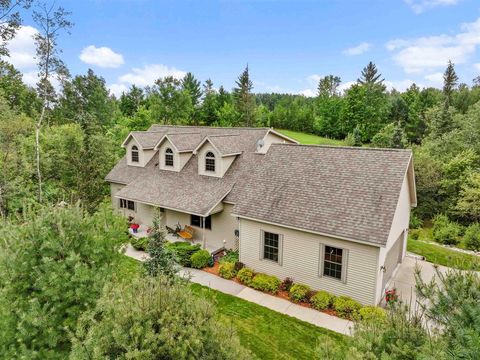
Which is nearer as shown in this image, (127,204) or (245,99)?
(127,204)

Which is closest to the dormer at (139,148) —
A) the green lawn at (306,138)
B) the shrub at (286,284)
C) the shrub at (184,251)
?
the shrub at (184,251)

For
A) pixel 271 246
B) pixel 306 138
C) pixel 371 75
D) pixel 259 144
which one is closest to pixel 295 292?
pixel 271 246

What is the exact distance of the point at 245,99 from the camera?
62.9 meters

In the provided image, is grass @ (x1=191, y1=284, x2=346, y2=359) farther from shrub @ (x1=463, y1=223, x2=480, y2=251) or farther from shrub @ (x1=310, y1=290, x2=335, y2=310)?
shrub @ (x1=463, y1=223, x2=480, y2=251)

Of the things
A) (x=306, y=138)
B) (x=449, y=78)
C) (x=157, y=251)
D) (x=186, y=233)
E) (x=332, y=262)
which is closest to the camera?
(x=157, y=251)

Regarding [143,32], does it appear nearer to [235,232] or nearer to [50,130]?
[50,130]

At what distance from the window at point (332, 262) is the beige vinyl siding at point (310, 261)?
26cm

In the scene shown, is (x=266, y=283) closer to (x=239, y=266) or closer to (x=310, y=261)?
(x=239, y=266)

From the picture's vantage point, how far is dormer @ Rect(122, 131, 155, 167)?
24.4m

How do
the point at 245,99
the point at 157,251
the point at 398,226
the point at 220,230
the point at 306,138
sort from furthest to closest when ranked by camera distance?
the point at 306,138 → the point at 245,99 → the point at 220,230 → the point at 398,226 → the point at 157,251

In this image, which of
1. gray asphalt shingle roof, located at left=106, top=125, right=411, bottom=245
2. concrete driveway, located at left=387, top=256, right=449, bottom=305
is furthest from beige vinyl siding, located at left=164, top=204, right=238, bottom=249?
concrete driveway, located at left=387, top=256, right=449, bottom=305

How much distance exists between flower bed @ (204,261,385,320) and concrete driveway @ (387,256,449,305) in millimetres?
3037

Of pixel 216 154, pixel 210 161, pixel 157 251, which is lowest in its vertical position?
pixel 157 251

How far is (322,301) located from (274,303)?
207cm
